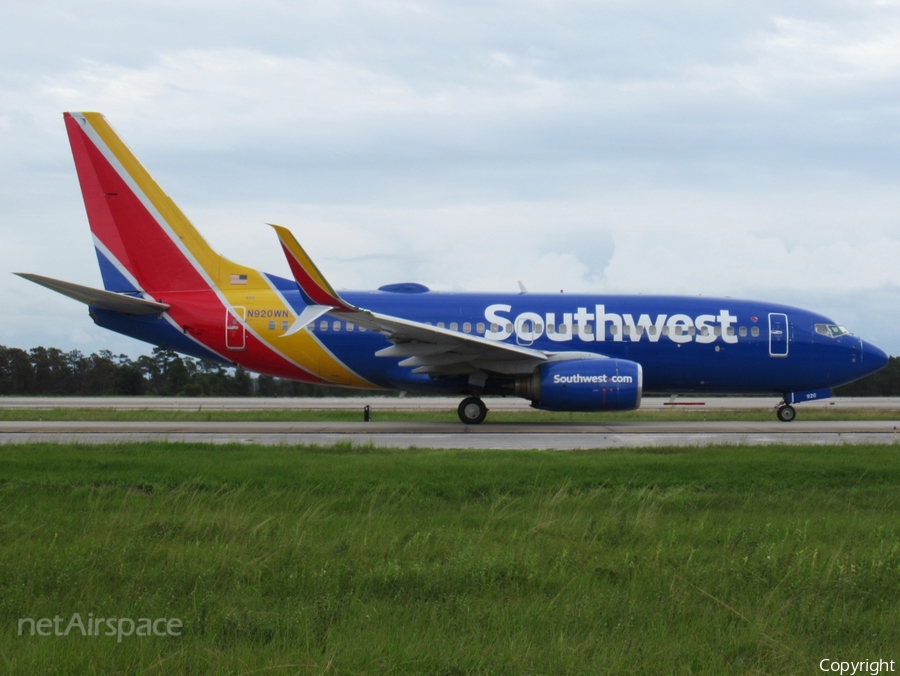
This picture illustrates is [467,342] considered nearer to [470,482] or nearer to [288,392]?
[470,482]

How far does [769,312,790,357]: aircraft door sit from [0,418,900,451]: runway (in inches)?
77.3

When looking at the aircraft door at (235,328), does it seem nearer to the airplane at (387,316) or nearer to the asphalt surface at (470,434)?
the airplane at (387,316)

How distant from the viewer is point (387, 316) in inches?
859

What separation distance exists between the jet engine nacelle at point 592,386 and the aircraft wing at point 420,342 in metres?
0.89

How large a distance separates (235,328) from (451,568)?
54.9 feet

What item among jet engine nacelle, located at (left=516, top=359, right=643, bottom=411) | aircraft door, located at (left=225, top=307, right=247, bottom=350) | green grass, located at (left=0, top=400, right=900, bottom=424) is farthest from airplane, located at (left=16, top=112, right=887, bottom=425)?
green grass, located at (left=0, top=400, right=900, bottom=424)

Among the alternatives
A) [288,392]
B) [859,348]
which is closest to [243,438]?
[859,348]

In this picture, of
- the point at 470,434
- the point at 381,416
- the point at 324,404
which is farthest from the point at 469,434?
the point at 324,404

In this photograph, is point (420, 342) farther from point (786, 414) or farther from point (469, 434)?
point (786, 414)

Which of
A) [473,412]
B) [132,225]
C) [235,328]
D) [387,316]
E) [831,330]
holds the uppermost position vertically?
[132,225]

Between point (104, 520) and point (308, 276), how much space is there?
11034 millimetres

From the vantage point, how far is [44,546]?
7168 millimetres

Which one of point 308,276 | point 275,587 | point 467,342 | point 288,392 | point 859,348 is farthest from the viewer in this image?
point 288,392

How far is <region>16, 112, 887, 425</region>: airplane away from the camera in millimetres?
22250
